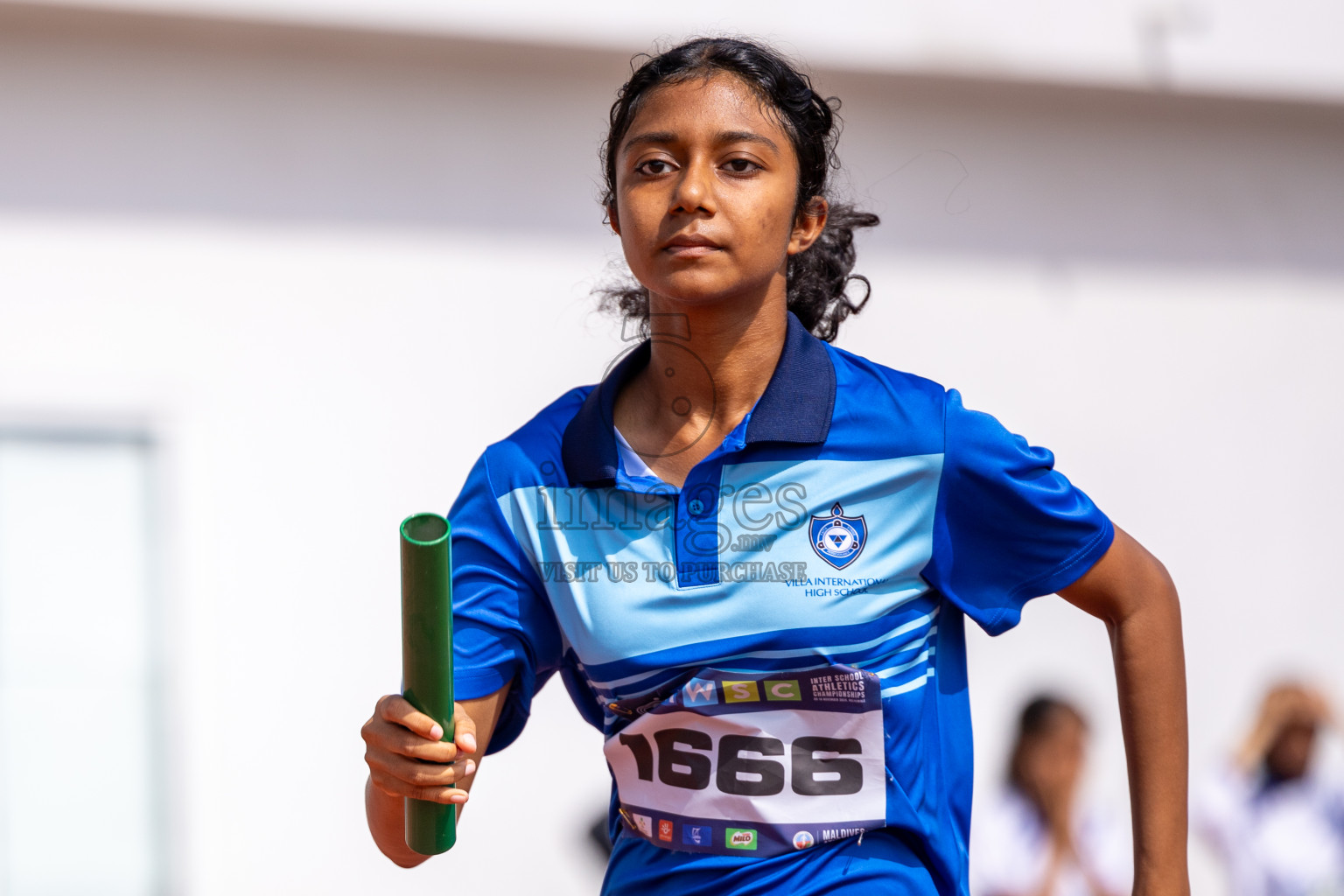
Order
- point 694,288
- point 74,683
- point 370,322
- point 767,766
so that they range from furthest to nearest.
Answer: point 370,322
point 74,683
point 694,288
point 767,766

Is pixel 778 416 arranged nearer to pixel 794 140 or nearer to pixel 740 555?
pixel 740 555

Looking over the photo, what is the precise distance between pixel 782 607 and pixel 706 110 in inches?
24.4

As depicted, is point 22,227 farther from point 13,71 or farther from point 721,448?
point 721,448

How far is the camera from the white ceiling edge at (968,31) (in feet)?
14.8

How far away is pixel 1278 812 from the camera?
16.5 feet

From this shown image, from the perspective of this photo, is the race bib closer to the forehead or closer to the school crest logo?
the school crest logo

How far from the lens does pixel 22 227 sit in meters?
4.41

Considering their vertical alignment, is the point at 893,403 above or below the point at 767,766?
above

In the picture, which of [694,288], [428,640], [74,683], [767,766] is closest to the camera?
[428,640]

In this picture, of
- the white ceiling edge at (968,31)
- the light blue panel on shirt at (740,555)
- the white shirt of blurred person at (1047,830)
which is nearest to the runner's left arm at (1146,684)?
the light blue panel on shirt at (740,555)

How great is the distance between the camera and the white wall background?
14.5ft

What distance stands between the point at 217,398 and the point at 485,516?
2.99 meters

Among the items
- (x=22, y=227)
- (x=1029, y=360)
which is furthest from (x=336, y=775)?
(x=1029, y=360)

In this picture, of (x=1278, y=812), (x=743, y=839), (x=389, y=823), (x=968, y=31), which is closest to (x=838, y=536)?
(x=743, y=839)
